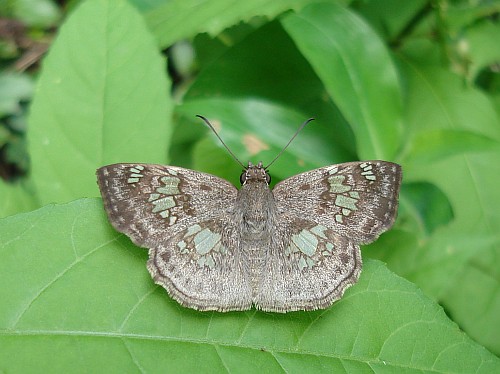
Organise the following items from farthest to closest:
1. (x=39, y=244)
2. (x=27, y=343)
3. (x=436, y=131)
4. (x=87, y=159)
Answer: (x=436, y=131), (x=87, y=159), (x=39, y=244), (x=27, y=343)

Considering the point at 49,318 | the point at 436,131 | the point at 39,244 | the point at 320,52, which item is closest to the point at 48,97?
the point at 39,244

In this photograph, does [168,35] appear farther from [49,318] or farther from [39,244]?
[49,318]

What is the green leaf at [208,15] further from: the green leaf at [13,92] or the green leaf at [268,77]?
the green leaf at [13,92]

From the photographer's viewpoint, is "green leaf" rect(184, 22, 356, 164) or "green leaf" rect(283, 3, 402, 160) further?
"green leaf" rect(184, 22, 356, 164)

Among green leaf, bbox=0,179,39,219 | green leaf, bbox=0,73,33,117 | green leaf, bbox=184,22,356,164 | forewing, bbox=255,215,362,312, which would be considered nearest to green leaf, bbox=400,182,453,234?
green leaf, bbox=184,22,356,164

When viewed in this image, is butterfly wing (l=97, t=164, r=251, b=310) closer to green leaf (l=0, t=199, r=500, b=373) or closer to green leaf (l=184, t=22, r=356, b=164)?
green leaf (l=0, t=199, r=500, b=373)

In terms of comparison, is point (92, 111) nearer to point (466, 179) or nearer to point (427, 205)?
point (427, 205)
